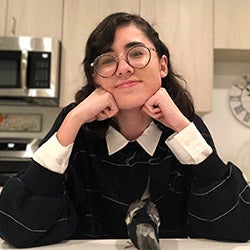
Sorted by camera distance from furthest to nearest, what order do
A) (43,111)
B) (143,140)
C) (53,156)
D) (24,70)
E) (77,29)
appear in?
1. (43,111)
2. (77,29)
3. (24,70)
4. (143,140)
5. (53,156)

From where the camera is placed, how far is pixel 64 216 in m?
0.80

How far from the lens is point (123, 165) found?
0.96 meters

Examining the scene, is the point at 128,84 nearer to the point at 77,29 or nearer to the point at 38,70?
the point at 38,70

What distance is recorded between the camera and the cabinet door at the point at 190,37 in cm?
214

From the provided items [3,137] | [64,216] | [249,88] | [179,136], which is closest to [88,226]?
[64,216]

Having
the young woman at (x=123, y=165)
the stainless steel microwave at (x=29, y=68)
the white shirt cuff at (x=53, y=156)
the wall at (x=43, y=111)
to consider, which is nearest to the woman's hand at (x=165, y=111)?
the young woman at (x=123, y=165)

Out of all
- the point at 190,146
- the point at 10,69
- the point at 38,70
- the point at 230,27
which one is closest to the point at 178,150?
the point at 190,146

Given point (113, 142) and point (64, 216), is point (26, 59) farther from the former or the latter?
point (64, 216)

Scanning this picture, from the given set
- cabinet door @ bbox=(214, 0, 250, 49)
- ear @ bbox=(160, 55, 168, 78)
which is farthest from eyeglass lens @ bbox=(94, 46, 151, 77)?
cabinet door @ bbox=(214, 0, 250, 49)

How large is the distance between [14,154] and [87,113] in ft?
4.82

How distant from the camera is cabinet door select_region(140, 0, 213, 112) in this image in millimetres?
2143

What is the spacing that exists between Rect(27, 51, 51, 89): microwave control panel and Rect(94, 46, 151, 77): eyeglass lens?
1.23 metres

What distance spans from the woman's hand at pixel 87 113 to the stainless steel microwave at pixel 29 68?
119cm

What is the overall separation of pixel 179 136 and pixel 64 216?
0.34 meters
